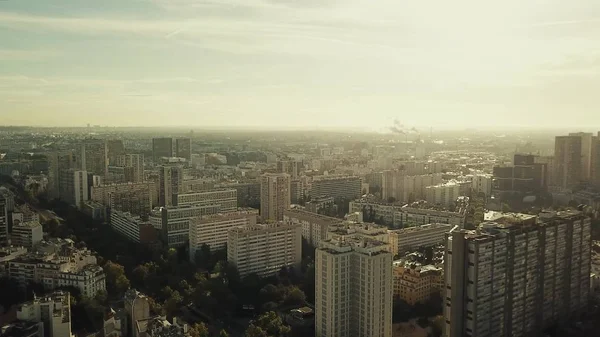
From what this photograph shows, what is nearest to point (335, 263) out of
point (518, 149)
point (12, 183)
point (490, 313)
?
point (490, 313)

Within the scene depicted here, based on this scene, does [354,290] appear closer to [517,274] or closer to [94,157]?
[517,274]

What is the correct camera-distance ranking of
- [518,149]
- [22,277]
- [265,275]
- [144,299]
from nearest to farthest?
[144,299] → [22,277] → [265,275] → [518,149]

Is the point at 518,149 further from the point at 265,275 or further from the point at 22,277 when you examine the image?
the point at 22,277

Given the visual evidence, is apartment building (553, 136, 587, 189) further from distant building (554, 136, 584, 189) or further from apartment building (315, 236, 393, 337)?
apartment building (315, 236, 393, 337)

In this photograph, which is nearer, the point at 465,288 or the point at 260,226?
the point at 465,288

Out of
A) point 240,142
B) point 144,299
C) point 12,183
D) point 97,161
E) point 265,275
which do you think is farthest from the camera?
point 240,142

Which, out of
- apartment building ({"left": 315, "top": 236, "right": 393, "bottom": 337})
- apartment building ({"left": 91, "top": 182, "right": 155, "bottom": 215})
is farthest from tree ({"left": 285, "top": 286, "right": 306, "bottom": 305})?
apartment building ({"left": 91, "top": 182, "right": 155, "bottom": 215})

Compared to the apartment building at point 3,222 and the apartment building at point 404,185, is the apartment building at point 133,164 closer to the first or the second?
the apartment building at point 3,222
